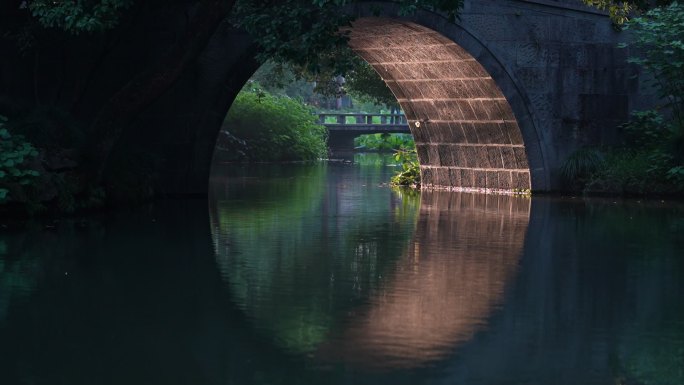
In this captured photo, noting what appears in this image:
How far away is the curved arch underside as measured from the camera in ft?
77.3

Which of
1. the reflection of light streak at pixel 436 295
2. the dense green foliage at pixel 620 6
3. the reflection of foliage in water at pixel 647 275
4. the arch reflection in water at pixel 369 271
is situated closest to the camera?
the reflection of foliage in water at pixel 647 275

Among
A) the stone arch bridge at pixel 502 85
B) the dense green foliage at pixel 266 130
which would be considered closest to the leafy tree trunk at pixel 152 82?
the stone arch bridge at pixel 502 85

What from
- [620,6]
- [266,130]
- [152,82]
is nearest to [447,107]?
[620,6]

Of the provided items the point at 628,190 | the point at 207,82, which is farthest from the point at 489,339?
the point at 628,190

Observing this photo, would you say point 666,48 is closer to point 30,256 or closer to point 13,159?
point 13,159

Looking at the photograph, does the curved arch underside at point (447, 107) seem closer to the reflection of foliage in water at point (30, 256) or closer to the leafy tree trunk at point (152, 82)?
the leafy tree trunk at point (152, 82)

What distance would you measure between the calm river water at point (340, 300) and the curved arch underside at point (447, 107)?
5.57 metres

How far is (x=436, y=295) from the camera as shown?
416 inches

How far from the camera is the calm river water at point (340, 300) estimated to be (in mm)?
7723

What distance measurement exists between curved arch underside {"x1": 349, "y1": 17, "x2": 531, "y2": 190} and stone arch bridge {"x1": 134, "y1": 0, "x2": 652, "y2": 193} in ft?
0.08

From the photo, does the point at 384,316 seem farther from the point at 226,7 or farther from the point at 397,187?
the point at 397,187

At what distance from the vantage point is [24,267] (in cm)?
1206

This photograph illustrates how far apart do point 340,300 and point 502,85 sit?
1401cm

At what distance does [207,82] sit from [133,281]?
10.1 m
